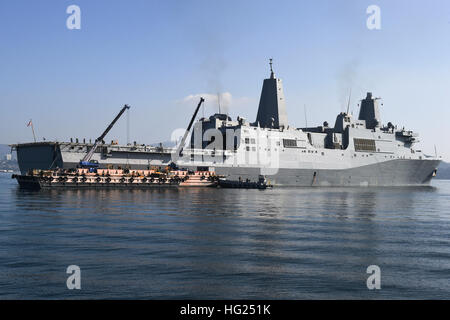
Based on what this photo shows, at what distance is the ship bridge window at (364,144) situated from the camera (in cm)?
6512

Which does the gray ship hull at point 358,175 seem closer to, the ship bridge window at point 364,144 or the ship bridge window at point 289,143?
the ship bridge window at point 364,144

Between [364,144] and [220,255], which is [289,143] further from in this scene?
[220,255]

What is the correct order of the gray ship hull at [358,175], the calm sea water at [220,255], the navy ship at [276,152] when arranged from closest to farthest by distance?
the calm sea water at [220,255] < the navy ship at [276,152] < the gray ship hull at [358,175]

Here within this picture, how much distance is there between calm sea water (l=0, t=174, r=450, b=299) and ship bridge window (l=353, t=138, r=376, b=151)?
135ft

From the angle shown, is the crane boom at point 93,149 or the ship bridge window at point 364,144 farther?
the ship bridge window at point 364,144

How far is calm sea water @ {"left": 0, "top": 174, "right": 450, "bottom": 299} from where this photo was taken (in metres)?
10.9

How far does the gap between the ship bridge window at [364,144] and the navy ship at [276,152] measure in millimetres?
161

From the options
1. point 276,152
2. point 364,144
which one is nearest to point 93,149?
point 276,152

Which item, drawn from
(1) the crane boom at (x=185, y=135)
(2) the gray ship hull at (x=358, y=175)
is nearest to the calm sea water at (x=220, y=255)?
(2) the gray ship hull at (x=358, y=175)

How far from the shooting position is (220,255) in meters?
14.6

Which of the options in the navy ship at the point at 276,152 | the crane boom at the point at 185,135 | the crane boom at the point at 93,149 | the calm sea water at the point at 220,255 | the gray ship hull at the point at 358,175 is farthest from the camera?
the crane boom at the point at 185,135

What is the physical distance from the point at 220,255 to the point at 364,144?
5645cm
